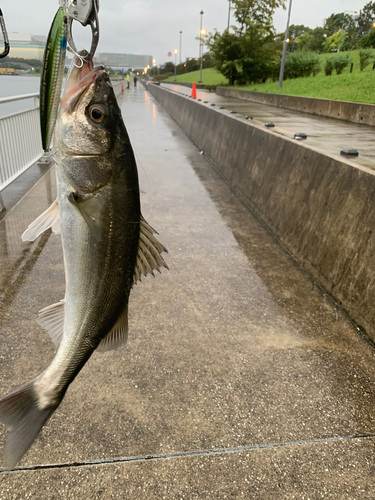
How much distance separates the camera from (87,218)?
1408mm

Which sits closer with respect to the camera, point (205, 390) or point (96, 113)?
point (96, 113)

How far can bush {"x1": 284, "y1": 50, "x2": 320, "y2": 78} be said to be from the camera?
29844 mm

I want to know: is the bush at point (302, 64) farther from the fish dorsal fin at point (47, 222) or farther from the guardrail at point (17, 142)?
the fish dorsal fin at point (47, 222)

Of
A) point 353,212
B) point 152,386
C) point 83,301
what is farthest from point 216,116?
point 83,301

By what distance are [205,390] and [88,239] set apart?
5.33ft

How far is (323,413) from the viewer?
2455 millimetres

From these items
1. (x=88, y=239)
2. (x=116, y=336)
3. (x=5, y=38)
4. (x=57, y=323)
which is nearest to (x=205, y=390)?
(x=116, y=336)

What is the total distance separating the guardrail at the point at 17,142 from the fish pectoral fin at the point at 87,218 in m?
4.81

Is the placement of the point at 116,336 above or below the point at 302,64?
below

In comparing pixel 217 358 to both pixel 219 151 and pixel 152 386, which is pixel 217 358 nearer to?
pixel 152 386

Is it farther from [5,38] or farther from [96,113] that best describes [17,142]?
[96,113]

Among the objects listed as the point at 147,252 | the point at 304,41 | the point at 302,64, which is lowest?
the point at 147,252

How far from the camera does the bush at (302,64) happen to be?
29844mm

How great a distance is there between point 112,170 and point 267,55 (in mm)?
40344
